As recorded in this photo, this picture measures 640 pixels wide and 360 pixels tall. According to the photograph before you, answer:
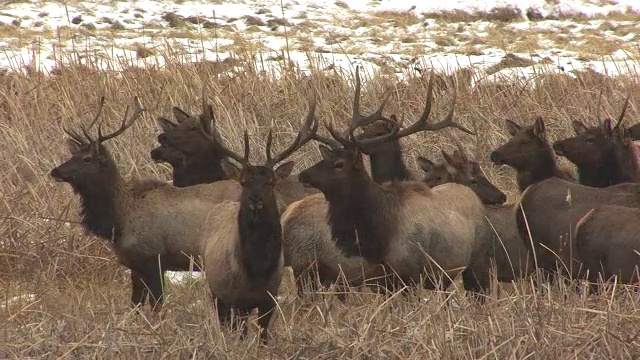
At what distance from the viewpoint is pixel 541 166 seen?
9852mm

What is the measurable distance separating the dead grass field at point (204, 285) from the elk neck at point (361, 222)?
54 centimetres

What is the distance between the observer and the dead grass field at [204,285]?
6.60 meters

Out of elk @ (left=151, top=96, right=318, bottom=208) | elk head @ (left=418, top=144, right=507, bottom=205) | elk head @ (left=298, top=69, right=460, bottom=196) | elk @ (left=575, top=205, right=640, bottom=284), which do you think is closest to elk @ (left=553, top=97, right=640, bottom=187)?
elk head @ (left=418, top=144, right=507, bottom=205)

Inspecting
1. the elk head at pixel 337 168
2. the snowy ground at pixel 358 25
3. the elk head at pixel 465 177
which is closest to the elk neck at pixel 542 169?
the elk head at pixel 465 177

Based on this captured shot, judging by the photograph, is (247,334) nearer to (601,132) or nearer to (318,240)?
(318,240)

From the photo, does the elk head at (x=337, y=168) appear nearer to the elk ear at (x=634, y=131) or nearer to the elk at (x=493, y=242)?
the elk at (x=493, y=242)

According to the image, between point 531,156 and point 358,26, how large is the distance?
51.4 feet

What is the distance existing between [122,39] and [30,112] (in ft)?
27.0

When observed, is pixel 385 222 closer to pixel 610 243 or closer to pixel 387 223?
pixel 387 223

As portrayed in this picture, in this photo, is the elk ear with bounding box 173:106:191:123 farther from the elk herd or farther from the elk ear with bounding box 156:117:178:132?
the elk herd

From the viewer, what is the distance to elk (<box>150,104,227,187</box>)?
33.1 ft

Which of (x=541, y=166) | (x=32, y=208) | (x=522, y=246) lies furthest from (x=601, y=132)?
(x=32, y=208)

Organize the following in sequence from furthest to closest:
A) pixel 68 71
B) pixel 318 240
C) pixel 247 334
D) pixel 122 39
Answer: pixel 122 39 → pixel 68 71 → pixel 318 240 → pixel 247 334

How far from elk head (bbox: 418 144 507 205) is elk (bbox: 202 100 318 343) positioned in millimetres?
2250
